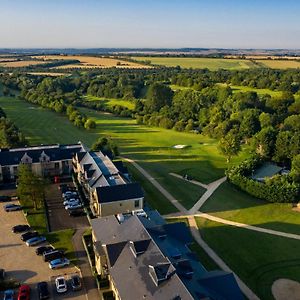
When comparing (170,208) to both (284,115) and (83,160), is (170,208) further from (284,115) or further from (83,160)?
(284,115)

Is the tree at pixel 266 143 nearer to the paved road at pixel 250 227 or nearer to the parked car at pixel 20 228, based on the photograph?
the paved road at pixel 250 227

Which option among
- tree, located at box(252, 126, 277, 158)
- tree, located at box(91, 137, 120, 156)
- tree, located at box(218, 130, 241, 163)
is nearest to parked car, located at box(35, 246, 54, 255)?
tree, located at box(91, 137, 120, 156)

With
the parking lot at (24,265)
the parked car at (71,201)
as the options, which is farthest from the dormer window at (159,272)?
the parked car at (71,201)

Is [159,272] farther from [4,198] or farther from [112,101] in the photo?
[112,101]

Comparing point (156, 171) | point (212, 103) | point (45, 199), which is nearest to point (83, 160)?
point (45, 199)

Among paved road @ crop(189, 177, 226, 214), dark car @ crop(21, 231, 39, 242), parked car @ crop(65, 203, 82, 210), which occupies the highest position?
parked car @ crop(65, 203, 82, 210)

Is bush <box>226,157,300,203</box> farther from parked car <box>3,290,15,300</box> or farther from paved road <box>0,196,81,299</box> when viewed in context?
parked car <box>3,290,15,300</box>
